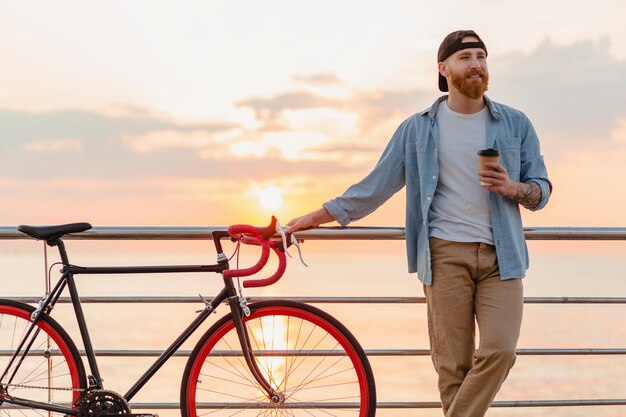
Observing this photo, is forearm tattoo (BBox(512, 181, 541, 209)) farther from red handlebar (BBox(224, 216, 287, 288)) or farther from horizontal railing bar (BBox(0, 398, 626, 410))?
horizontal railing bar (BBox(0, 398, 626, 410))

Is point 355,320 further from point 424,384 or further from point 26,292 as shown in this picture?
point 26,292

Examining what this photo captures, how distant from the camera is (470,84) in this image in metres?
3.58

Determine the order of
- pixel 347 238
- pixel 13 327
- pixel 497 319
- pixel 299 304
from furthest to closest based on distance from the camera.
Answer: pixel 347 238 < pixel 13 327 < pixel 299 304 < pixel 497 319

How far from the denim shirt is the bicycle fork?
542 mm

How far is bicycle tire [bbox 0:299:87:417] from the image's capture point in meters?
3.98

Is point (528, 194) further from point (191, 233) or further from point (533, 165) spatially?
point (191, 233)

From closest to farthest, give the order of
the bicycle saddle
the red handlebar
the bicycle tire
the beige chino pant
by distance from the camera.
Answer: the beige chino pant < the red handlebar < the bicycle saddle < the bicycle tire

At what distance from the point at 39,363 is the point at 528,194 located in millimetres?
2171

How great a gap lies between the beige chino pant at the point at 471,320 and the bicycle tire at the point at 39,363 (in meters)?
1.51

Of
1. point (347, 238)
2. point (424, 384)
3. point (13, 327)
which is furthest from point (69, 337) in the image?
point (424, 384)

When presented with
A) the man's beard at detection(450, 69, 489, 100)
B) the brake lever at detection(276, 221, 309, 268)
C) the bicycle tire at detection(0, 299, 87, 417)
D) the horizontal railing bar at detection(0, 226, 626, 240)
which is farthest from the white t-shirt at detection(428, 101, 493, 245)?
the bicycle tire at detection(0, 299, 87, 417)

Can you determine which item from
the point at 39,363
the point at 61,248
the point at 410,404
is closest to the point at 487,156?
the point at 410,404

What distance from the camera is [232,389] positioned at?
392cm

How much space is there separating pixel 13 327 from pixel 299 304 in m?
1.27
